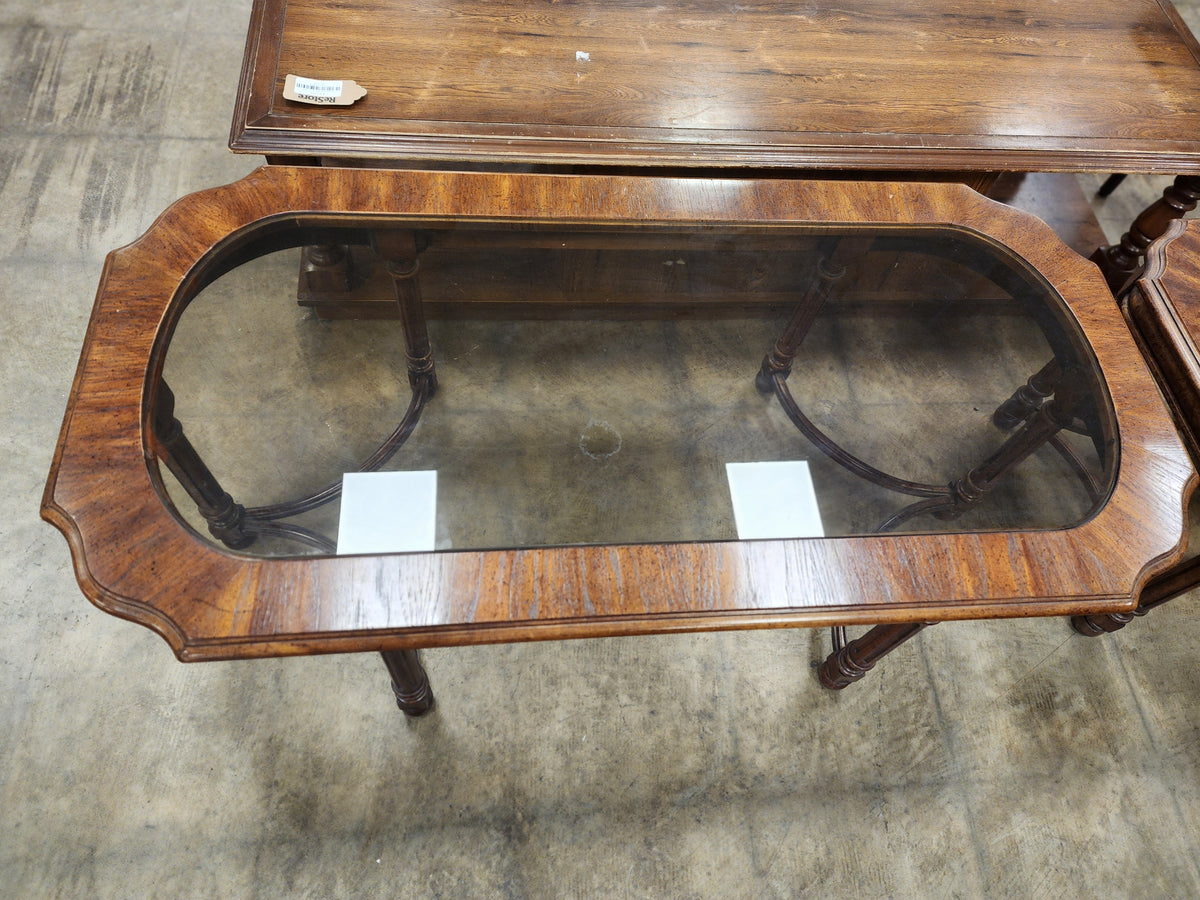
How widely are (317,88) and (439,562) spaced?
1032 millimetres

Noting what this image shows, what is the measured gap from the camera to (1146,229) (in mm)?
1918

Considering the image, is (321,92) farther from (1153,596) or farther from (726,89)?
(1153,596)

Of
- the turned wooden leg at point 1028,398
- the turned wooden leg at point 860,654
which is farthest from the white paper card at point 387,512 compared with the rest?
the turned wooden leg at point 1028,398

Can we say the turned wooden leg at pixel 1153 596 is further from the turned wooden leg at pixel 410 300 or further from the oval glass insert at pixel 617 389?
the turned wooden leg at pixel 410 300

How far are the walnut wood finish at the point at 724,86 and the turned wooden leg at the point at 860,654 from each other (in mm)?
921

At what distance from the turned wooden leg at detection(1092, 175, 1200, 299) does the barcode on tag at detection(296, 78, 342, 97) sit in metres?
1.75

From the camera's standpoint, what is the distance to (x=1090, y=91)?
65.6 inches

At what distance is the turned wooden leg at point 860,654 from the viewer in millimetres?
1255

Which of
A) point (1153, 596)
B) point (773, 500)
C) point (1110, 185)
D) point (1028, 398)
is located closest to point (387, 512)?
point (773, 500)

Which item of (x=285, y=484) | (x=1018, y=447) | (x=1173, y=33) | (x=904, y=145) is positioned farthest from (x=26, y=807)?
(x=1173, y=33)

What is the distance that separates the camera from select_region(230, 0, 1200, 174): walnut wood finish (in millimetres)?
1434

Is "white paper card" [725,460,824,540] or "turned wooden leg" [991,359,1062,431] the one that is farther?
"turned wooden leg" [991,359,1062,431]

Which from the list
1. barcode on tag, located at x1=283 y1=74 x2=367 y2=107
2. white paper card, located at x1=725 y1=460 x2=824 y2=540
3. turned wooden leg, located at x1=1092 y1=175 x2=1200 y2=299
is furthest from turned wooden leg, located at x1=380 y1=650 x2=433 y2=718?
turned wooden leg, located at x1=1092 y1=175 x2=1200 y2=299

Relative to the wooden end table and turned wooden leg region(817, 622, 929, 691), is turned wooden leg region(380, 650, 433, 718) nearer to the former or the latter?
the wooden end table
